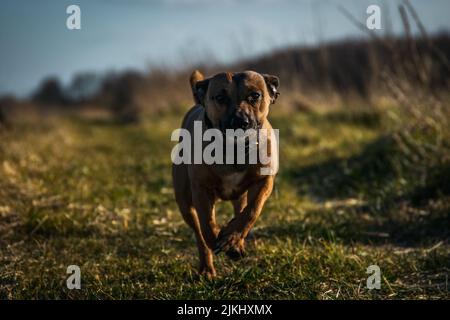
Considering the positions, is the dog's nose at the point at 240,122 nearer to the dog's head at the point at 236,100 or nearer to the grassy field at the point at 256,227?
the dog's head at the point at 236,100

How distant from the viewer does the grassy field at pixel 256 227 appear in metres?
4.22

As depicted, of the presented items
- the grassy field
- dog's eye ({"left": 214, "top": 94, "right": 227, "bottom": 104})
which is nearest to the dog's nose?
dog's eye ({"left": 214, "top": 94, "right": 227, "bottom": 104})

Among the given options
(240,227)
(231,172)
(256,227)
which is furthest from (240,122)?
(256,227)

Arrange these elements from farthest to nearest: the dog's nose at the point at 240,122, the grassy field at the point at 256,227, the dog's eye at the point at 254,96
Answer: the dog's eye at the point at 254,96 → the grassy field at the point at 256,227 → the dog's nose at the point at 240,122

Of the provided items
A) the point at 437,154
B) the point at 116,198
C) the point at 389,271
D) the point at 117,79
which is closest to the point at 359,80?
the point at 117,79

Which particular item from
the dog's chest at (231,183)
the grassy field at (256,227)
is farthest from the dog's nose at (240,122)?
the grassy field at (256,227)

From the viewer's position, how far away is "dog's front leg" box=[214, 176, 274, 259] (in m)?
4.13

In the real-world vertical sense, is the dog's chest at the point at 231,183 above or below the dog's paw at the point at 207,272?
above

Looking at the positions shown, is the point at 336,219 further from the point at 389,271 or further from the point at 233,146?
the point at 233,146

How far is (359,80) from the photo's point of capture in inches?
827

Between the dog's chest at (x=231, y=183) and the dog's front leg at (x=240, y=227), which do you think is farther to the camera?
the dog's chest at (x=231, y=183)

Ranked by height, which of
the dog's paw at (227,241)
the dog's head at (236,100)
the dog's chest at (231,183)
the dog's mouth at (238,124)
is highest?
the dog's head at (236,100)

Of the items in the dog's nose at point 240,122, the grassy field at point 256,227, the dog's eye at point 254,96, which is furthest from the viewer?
the dog's eye at point 254,96

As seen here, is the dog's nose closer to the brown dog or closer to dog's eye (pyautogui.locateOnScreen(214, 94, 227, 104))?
the brown dog
